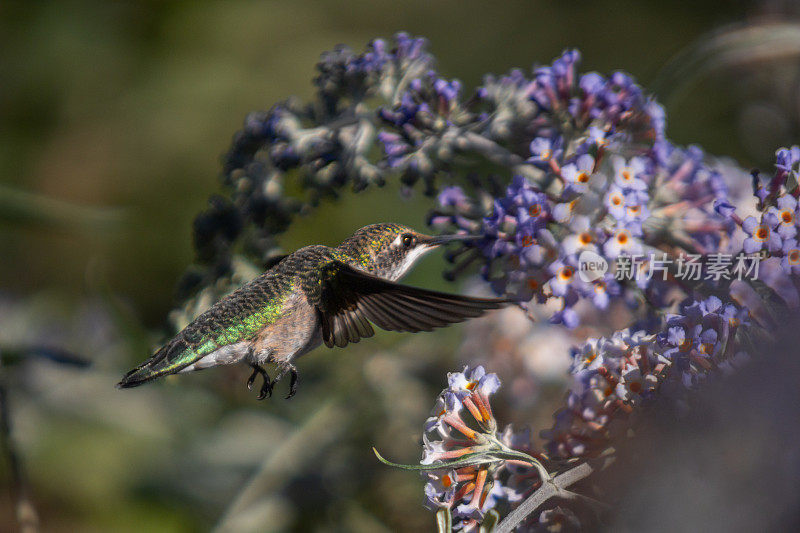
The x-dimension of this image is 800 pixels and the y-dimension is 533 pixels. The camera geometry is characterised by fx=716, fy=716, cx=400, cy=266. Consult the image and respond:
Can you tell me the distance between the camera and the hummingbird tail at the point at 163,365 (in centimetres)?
75

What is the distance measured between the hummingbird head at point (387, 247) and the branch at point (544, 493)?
0.30 meters

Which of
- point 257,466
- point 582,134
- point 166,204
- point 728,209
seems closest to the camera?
point 728,209

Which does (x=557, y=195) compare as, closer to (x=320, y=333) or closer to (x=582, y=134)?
(x=582, y=134)

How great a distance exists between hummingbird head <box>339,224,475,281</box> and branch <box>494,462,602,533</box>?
0.30m

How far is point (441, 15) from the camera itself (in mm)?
2834

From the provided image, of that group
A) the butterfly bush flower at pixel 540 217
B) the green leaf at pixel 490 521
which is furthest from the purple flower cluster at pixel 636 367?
the green leaf at pixel 490 521

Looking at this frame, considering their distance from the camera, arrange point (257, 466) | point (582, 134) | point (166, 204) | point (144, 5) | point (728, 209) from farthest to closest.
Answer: point (144, 5) < point (166, 204) < point (257, 466) < point (582, 134) < point (728, 209)

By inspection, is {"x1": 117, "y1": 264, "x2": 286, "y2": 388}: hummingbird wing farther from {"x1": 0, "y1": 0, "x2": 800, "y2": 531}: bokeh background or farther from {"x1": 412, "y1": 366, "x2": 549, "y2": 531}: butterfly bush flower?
{"x1": 0, "y1": 0, "x2": 800, "y2": 531}: bokeh background

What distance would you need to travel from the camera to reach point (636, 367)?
799mm

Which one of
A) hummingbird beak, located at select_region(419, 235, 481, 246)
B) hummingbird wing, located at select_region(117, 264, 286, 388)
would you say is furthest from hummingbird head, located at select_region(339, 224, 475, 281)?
hummingbird wing, located at select_region(117, 264, 286, 388)

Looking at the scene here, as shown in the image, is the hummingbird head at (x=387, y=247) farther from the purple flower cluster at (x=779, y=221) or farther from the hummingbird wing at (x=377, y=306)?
the purple flower cluster at (x=779, y=221)

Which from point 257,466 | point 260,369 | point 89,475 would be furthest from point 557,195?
point 89,475

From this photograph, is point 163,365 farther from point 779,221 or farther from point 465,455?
point 779,221

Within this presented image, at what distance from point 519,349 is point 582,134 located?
675 mm
